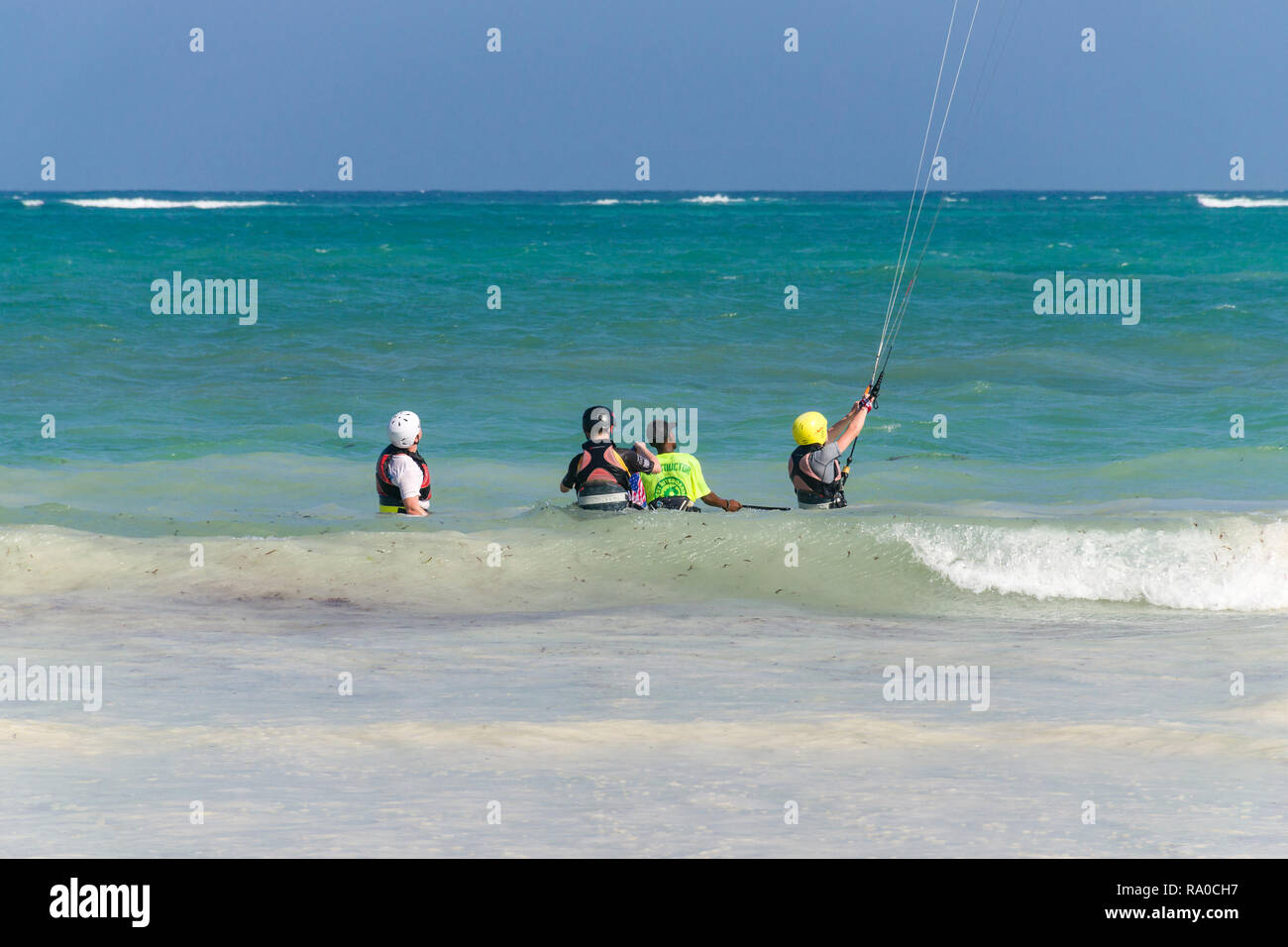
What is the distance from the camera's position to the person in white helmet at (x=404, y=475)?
33.2ft

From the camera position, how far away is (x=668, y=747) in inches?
236

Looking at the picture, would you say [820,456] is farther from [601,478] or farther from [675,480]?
[601,478]

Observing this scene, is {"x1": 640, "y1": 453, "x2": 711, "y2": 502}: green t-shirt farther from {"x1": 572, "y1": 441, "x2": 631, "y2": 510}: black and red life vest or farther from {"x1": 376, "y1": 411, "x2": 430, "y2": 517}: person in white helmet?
{"x1": 376, "y1": 411, "x2": 430, "y2": 517}: person in white helmet

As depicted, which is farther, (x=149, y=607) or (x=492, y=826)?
(x=149, y=607)

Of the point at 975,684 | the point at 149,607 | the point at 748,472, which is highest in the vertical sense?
the point at 748,472

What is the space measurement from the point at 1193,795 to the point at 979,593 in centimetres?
453

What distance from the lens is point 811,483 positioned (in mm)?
10484

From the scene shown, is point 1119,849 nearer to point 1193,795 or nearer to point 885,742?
point 1193,795

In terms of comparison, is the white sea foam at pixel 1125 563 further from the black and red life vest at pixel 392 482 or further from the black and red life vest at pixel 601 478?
the black and red life vest at pixel 392 482

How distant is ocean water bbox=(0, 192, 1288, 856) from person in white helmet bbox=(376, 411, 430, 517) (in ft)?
1.09

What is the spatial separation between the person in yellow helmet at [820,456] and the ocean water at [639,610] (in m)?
0.26

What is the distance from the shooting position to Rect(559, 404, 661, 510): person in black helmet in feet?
33.5

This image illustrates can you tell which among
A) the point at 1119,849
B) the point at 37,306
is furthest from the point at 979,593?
the point at 37,306

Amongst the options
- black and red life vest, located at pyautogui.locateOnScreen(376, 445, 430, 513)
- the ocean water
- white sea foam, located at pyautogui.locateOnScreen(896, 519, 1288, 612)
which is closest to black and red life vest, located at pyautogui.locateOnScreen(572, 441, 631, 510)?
the ocean water
